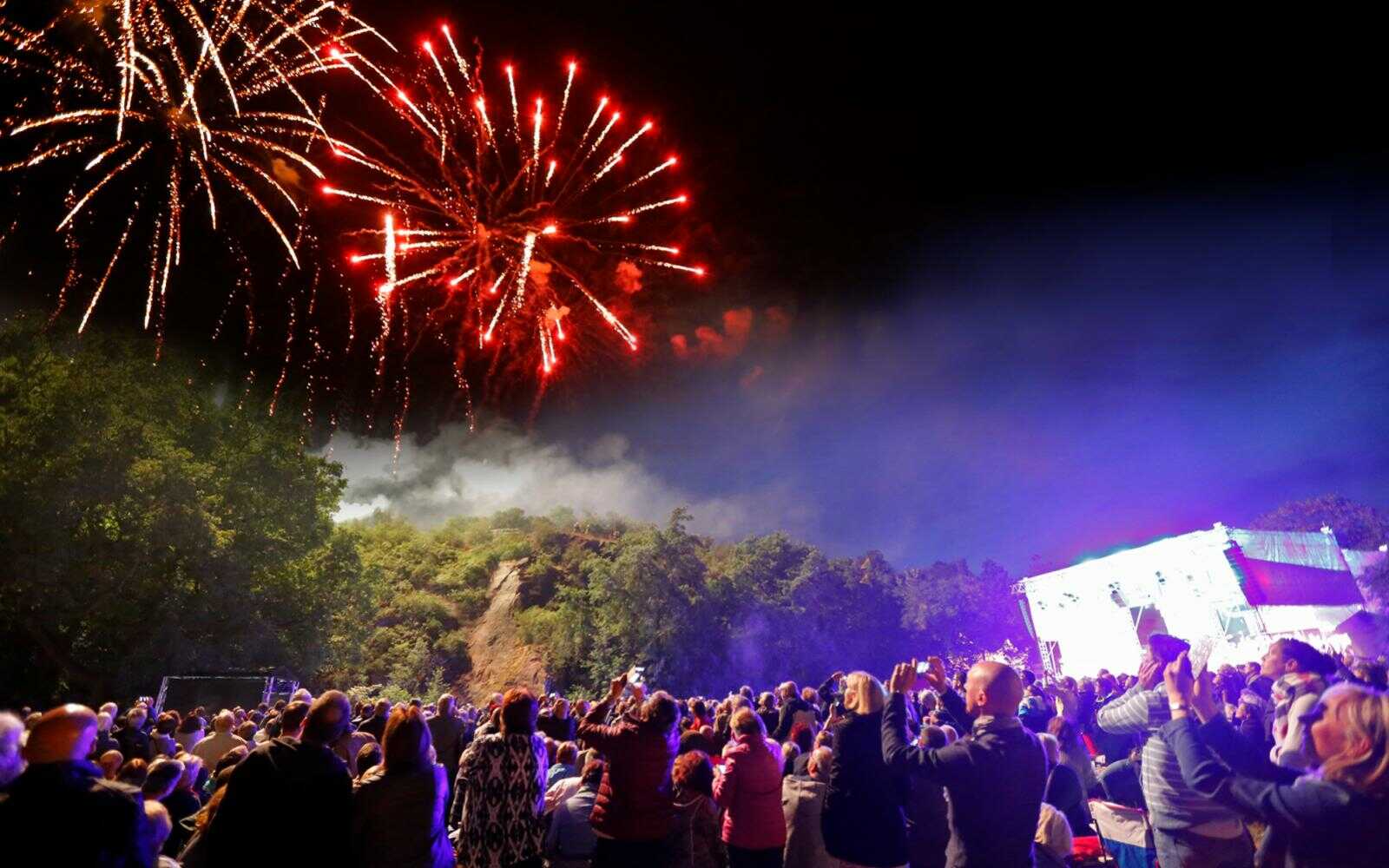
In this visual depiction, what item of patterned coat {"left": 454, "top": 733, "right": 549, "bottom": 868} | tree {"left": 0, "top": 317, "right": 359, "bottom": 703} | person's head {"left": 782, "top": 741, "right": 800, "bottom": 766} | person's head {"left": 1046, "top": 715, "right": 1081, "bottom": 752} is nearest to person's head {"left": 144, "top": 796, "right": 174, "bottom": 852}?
patterned coat {"left": 454, "top": 733, "right": 549, "bottom": 868}

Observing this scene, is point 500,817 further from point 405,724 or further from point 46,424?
point 46,424

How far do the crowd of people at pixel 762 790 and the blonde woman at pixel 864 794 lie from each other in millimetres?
12

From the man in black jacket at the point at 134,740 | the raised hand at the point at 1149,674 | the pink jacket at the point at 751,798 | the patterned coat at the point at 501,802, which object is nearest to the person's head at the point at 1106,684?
the raised hand at the point at 1149,674

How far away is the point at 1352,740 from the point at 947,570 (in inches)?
2776

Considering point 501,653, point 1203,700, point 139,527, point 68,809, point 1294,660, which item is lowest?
point 68,809

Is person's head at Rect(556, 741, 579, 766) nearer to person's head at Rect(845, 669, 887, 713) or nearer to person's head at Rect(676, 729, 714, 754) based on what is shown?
person's head at Rect(676, 729, 714, 754)

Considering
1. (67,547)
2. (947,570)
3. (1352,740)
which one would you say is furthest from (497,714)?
(947,570)

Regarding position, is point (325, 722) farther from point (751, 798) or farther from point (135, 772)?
point (751, 798)

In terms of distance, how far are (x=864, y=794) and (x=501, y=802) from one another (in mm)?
2702

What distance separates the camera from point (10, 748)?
3.28m

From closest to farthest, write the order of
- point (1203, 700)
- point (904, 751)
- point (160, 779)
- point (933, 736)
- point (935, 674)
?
point (1203, 700), point (904, 751), point (160, 779), point (933, 736), point (935, 674)

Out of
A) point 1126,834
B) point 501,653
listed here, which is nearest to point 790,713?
point 1126,834

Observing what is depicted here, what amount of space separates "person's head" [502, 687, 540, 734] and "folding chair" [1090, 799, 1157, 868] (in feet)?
15.7

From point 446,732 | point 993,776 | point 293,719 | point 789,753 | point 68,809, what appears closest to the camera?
point 68,809
